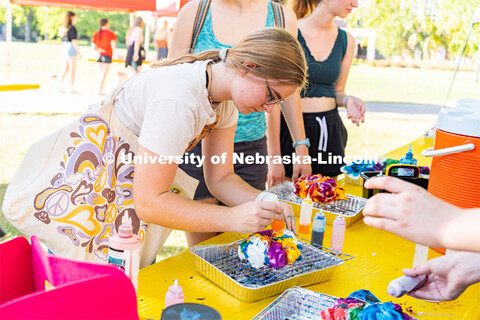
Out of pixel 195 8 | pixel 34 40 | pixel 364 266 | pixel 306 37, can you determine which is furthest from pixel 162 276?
pixel 34 40

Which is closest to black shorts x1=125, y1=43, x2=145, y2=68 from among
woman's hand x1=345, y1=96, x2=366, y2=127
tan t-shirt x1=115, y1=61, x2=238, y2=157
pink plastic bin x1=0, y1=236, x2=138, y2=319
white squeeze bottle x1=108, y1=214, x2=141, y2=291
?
woman's hand x1=345, y1=96, x2=366, y2=127

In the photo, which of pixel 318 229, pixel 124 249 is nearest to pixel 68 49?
pixel 318 229

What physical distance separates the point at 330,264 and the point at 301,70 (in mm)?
613

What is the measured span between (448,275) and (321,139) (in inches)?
59.9

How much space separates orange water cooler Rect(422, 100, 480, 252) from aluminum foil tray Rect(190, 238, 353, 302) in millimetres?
484

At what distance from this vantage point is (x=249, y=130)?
2.26m

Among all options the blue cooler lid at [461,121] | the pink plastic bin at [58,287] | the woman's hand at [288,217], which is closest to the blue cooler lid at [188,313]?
the pink plastic bin at [58,287]

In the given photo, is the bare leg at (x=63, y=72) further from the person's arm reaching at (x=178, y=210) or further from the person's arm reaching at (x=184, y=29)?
the person's arm reaching at (x=178, y=210)

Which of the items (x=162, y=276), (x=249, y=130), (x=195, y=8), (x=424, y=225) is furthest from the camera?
(x=249, y=130)

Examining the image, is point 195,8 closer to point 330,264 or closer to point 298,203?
point 298,203

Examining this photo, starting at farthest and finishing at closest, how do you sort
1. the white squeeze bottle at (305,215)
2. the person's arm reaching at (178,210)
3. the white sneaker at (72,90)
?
the white sneaker at (72,90)
the white squeeze bottle at (305,215)
the person's arm reaching at (178,210)

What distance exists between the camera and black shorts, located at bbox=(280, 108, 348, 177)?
8.95ft

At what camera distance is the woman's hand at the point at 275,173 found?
8.29 ft

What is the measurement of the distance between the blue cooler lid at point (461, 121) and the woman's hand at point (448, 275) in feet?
1.64
